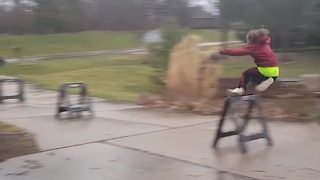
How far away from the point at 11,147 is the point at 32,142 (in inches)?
16.2

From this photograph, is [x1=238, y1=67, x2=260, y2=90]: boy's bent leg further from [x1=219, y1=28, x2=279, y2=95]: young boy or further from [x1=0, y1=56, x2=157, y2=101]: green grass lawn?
[x1=0, y1=56, x2=157, y2=101]: green grass lawn

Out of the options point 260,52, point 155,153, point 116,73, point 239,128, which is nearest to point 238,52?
point 260,52

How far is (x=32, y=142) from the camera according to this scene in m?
7.14

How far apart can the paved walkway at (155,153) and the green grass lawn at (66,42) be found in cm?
3894

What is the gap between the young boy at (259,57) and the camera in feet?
23.1

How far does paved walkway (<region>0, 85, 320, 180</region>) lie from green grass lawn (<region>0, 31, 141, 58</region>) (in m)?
38.9

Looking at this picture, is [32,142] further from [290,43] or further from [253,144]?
[290,43]

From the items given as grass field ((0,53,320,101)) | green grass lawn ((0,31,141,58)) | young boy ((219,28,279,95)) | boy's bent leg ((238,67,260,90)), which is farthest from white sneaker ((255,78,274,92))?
green grass lawn ((0,31,141,58))

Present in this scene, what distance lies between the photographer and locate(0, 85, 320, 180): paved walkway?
5.89 meters

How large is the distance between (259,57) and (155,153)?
6.07 ft

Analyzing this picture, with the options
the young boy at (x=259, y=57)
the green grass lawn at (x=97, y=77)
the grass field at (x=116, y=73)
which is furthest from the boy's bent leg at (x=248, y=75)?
the grass field at (x=116, y=73)

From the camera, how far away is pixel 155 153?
692 centimetres

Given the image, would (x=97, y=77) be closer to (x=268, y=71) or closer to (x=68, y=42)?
(x=268, y=71)

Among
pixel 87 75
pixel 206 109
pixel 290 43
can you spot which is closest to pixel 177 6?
pixel 290 43
